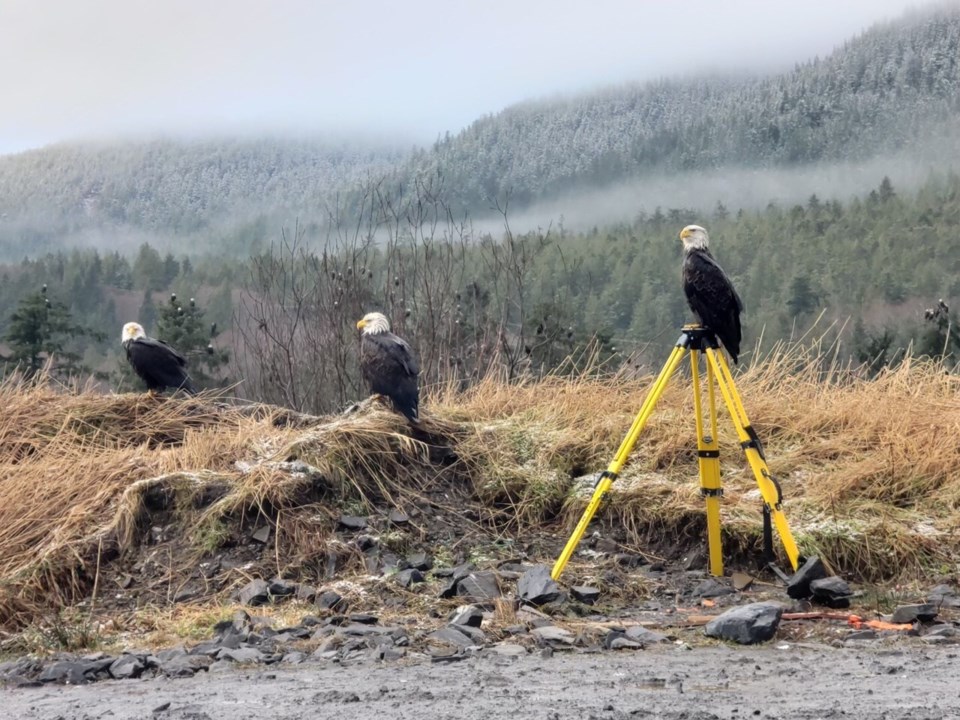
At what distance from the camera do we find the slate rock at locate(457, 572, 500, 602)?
552 centimetres

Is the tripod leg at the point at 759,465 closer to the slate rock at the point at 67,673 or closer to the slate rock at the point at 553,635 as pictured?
the slate rock at the point at 553,635

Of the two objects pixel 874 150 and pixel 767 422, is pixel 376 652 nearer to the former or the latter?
pixel 767 422

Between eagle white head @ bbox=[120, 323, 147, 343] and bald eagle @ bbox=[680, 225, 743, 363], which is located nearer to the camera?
bald eagle @ bbox=[680, 225, 743, 363]

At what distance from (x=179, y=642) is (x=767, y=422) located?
14.8ft

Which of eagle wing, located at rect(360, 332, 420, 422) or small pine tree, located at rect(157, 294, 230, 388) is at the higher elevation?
eagle wing, located at rect(360, 332, 420, 422)

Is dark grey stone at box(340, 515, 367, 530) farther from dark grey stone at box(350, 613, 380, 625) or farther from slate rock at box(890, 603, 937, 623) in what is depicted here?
slate rock at box(890, 603, 937, 623)

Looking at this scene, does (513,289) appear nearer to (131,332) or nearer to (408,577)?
(131,332)

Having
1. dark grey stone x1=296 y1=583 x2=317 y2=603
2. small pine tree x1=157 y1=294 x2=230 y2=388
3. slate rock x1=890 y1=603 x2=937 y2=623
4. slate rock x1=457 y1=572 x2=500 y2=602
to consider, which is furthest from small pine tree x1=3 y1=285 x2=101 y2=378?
slate rock x1=890 y1=603 x2=937 y2=623

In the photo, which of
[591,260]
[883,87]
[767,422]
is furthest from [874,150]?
[767,422]

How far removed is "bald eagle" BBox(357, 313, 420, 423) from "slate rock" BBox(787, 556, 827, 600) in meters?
2.97

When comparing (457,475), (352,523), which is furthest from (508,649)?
(457,475)

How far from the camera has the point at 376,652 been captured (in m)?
4.48

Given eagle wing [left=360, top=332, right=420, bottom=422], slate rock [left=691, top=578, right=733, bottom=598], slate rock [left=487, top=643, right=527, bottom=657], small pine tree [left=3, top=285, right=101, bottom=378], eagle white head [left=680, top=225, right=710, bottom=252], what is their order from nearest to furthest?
slate rock [left=487, top=643, right=527, bottom=657] → slate rock [left=691, top=578, right=733, bottom=598] → eagle white head [left=680, top=225, right=710, bottom=252] → eagle wing [left=360, top=332, right=420, bottom=422] → small pine tree [left=3, top=285, right=101, bottom=378]

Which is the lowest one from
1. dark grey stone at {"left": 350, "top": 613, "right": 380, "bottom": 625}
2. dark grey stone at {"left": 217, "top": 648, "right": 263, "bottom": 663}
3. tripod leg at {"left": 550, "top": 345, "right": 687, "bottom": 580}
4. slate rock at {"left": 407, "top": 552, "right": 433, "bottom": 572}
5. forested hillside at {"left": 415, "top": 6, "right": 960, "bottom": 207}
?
slate rock at {"left": 407, "top": 552, "right": 433, "bottom": 572}
